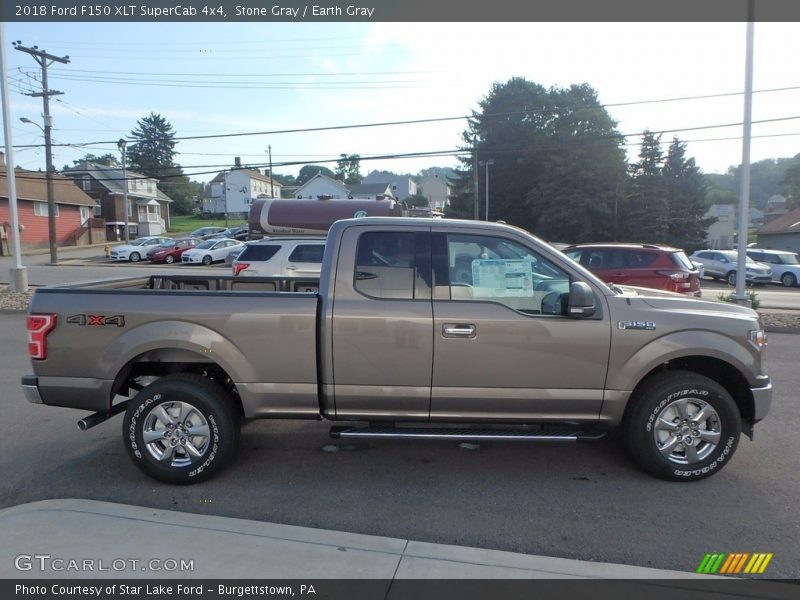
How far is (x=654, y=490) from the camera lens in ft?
13.2

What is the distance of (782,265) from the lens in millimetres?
27203

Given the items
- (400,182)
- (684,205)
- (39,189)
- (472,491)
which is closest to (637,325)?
(472,491)

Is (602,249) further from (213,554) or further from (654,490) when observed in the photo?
(213,554)

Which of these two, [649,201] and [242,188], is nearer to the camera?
[649,201]

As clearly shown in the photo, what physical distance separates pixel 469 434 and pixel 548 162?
52.3 metres

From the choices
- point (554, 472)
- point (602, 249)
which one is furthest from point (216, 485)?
point (602, 249)

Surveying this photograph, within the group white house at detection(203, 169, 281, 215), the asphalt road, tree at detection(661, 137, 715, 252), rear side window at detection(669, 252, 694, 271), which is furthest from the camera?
white house at detection(203, 169, 281, 215)

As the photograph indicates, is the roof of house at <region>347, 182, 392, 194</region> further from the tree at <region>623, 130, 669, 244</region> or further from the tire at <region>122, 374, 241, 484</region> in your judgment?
the tire at <region>122, 374, 241, 484</region>

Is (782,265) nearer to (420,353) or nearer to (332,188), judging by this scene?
(420,353)

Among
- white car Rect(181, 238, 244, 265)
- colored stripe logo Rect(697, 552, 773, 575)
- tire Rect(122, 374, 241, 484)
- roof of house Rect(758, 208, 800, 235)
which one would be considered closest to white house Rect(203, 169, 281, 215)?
white car Rect(181, 238, 244, 265)

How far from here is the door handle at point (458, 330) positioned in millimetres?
3973

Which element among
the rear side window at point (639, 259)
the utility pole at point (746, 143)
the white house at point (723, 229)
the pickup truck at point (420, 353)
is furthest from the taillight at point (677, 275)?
the white house at point (723, 229)

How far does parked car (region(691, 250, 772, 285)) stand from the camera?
26.1 meters

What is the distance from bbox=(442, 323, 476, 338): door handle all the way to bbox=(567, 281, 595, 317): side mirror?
716 millimetres
